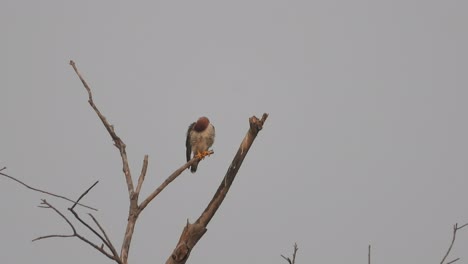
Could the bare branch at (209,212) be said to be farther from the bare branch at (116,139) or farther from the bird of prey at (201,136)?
the bird of prey at (201,136)

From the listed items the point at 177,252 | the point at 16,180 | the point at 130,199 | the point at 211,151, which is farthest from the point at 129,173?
the point at 211,151

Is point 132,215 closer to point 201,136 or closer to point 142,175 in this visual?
point 142,175

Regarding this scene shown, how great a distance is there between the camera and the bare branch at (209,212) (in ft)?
11.5

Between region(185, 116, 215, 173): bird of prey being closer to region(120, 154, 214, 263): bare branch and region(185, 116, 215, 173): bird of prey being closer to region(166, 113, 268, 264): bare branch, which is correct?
region(166, 113, 268, 264): bare branch

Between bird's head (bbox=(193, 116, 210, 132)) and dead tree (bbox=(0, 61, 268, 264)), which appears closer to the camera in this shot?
dead tree (bbox=(0, 61, 268, 264))

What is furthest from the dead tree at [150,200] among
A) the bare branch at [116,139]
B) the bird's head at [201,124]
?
the bird's head at [201,124]

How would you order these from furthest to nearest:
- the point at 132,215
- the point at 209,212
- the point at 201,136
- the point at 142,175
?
1. the point at 201,136
2. the point at 209,212
3. the point at 142,175
4. the point at 132,215

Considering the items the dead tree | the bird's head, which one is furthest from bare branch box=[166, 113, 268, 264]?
the bird's head

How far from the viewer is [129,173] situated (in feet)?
11.7

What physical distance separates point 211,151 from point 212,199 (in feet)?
29.7

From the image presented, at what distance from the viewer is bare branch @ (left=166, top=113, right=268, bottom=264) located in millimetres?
3490

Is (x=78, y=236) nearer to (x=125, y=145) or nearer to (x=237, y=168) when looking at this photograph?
(x=125, y=145)

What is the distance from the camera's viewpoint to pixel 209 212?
12.5ft

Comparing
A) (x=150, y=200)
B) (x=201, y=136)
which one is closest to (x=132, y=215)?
(x=150, y=200)
